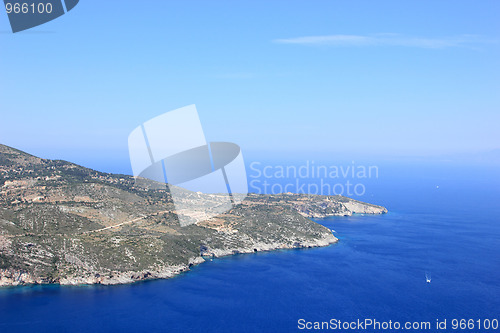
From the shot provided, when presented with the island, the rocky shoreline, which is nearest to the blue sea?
the rocky shoreline

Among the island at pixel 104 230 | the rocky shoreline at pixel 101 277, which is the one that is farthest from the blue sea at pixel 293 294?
the island at pixel 104 230

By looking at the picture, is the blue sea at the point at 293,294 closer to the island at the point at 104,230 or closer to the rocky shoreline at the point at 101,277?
the rocky shoreline at the point at 101,277

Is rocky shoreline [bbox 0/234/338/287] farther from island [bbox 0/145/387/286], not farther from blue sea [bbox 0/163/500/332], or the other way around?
blue sea [bbox 0/163/500/332]

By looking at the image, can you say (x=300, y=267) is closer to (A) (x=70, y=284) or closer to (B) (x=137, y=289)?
(B) (x=137, y=289)

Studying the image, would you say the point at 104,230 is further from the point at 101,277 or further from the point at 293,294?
the point at 293,294

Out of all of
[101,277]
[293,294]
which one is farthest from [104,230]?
[293,294]
